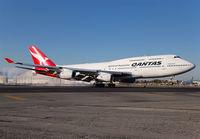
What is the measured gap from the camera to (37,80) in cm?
5762

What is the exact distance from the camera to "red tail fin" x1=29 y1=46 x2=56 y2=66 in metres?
46.6

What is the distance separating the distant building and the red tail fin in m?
8.66

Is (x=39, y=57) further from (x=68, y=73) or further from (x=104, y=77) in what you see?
(x=104, y=77)

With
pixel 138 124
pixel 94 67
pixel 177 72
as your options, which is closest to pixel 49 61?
pixel 94 67

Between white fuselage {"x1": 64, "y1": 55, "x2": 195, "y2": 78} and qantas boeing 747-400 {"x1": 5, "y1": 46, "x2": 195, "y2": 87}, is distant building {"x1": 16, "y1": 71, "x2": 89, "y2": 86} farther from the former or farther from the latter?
white fuselage {"x1": 64, "y1": 55, "x2": 195, "y2": 78}

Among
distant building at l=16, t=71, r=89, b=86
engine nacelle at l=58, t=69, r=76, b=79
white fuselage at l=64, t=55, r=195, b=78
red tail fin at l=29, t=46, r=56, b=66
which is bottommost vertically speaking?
A: distant building at l=16, t=71, r=89, b=86

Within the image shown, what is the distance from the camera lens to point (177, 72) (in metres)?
34.4

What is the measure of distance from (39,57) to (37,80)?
40.5 feet

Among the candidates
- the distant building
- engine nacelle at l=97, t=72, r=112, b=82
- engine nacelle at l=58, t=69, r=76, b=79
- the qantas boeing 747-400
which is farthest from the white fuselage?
the distant building

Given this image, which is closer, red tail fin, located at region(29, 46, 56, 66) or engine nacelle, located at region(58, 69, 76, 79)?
engine nacelle, located at region(58, 69, 76, 79)

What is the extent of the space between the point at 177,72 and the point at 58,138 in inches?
1314

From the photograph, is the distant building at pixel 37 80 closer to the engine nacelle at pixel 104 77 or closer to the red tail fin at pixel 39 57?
the red tail fin at pixel 39 57

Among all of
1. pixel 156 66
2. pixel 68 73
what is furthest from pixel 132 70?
pixel 68 73

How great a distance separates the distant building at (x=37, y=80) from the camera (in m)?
55.2
